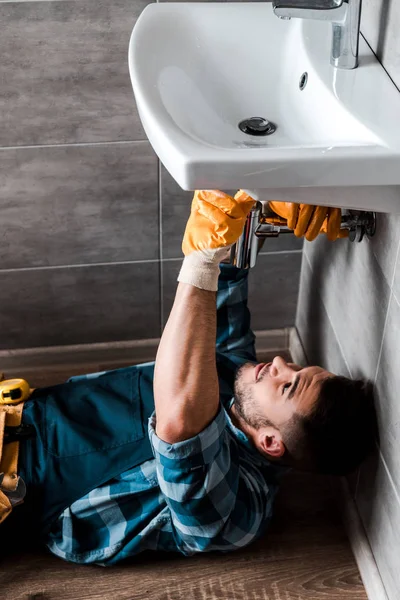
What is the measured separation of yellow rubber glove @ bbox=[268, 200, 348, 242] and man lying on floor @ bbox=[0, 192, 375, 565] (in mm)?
82

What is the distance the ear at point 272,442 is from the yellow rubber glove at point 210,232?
1.06 feet

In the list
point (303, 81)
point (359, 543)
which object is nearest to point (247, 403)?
point (359, 543)

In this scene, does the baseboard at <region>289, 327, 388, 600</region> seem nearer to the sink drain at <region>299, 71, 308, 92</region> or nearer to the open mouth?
the open mouth

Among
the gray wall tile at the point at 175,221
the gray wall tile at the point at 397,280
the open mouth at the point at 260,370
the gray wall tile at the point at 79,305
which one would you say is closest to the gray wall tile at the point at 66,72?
the gray wall tile at the point at 175,221

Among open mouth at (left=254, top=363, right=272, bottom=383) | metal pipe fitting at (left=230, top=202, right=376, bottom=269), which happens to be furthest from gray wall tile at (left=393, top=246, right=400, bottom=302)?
open mouth at (left=254, top=363, right=272, bottom=383)

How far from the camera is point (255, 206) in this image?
1498 mm

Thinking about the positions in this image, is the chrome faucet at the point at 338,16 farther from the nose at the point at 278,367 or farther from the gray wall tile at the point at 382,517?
the gray wall tile at the point at 382,517

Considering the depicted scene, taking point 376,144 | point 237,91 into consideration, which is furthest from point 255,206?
point 376,144

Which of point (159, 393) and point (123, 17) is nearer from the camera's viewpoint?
point (159, 393)

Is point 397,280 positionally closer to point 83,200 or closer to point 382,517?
point 382,517

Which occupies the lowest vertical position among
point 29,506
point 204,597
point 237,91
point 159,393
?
point 204,597

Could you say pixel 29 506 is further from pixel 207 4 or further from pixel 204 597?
pixel 207 4

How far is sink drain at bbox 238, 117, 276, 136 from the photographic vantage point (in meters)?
1.38

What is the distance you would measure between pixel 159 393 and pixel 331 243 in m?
0.59
